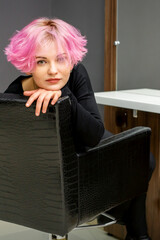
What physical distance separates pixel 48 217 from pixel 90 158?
10.3 inches

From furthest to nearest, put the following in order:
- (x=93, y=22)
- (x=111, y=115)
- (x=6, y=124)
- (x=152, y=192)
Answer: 1. (x=93, y=22)
2. (x=111, y=115)
3. (x=152, y=192)
4. (x=6, y=124)

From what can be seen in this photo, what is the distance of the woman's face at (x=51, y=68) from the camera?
1.70m

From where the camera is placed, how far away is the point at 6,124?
5.39ft

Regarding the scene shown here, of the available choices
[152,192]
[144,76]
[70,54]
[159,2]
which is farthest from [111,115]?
[70,54]

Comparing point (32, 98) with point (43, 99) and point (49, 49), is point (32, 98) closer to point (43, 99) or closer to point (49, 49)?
point (43, 99)

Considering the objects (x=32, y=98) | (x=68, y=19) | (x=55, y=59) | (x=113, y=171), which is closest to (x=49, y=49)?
(x=55, y=59)

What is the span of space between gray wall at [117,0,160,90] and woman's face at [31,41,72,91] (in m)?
1.16

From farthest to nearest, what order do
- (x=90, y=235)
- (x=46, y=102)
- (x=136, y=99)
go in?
(x=90, y=235) → (x=136, y=99) → (x=46, y=102)

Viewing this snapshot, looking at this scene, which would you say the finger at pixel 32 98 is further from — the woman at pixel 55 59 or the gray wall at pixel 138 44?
the gray wall at pixel 138 44

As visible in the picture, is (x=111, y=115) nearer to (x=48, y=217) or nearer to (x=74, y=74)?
(x=74, y=74)

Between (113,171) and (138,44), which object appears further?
(138,44)

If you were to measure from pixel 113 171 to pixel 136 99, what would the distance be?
66 cm

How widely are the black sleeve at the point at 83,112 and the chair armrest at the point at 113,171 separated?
0.06m

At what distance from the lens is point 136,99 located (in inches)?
95.0
